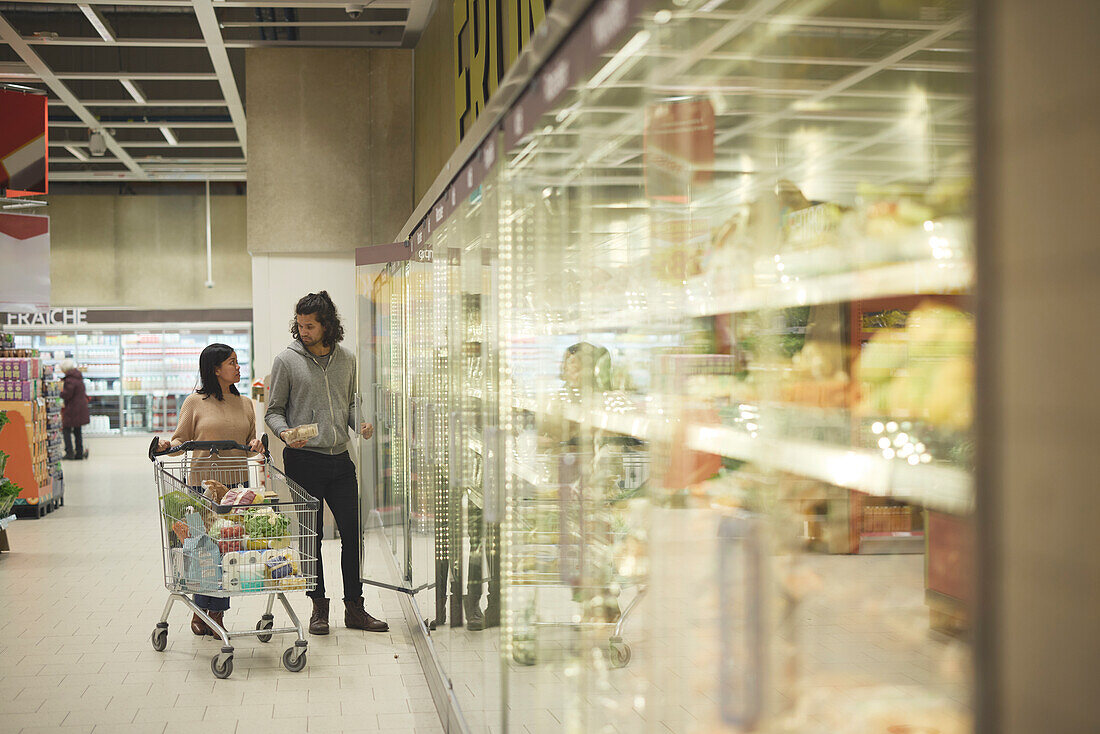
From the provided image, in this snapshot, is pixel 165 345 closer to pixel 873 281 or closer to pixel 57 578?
pixel 57 578

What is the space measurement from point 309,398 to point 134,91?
6.56 metres

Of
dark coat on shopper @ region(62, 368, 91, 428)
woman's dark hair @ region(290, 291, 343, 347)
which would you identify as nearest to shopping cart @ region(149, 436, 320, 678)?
woman's dark hair @ region(290, 291, 343, 347)

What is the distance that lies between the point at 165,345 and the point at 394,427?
50.6ft

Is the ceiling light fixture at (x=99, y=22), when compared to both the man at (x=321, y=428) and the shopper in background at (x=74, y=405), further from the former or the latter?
the shopper in background at (x=74, y=405)

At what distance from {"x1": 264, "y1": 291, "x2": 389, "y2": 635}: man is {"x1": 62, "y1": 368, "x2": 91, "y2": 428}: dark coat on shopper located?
11.4 metres

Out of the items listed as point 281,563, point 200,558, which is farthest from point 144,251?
point 281,563

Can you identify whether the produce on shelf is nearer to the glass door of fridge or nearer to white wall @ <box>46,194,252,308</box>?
the glass door of fridge

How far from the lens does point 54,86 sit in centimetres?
934

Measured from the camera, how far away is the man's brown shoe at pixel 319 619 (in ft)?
16.6

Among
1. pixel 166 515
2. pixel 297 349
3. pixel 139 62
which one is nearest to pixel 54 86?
pixel 139 62

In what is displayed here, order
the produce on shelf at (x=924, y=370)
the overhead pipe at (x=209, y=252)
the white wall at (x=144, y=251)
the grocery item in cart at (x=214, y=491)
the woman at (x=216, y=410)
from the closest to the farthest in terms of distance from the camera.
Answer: the produce on shelf at (x=924, y=370), the grocery item in cart at (x=214, y=491), the woman at (x=216, y=410), the overhead pipe at (x=209, y=252), the white wall at (x=144, y=251)

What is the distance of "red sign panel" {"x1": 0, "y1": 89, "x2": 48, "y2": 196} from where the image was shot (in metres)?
7.95

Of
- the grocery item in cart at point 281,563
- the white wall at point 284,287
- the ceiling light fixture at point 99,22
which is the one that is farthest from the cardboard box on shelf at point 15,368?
the grocery item in cart at point 281,563

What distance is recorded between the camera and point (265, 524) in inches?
171
